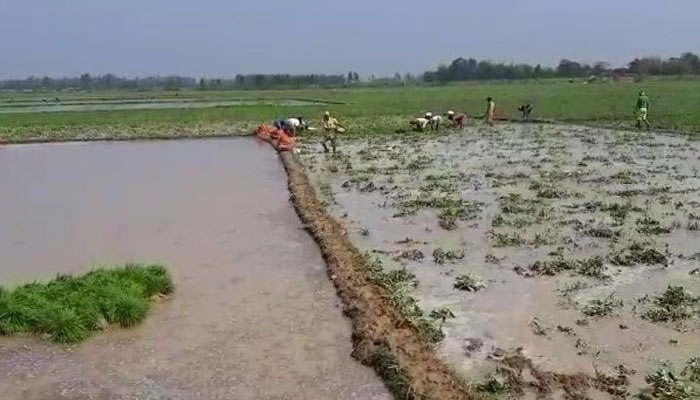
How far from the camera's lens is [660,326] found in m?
5.62

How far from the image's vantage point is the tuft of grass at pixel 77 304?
5945 mm

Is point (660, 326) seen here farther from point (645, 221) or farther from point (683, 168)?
point (683, 168)

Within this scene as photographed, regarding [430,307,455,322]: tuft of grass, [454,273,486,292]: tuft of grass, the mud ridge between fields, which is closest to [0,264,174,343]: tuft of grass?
the mud ridge between fields

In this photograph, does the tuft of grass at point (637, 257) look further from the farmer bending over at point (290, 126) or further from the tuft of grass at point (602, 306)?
the farmer bending over at point (290, 126)

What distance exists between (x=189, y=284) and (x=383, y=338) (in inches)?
106

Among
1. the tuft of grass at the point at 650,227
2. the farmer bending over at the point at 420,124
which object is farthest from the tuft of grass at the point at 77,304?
the farmer bending over at the point at 420,124

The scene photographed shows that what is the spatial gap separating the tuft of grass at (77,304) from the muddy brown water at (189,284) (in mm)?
154

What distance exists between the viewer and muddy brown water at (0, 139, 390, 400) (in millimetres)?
4922

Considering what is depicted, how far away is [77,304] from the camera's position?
6223 millimetres

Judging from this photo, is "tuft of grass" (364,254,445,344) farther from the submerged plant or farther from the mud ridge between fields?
the submerged plant

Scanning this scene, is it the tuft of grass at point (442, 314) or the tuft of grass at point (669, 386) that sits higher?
the tuft of grass at point (669, 386)

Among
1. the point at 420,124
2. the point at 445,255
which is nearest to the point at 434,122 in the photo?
the point at 420,124

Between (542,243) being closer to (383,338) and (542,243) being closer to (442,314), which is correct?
(442,314)

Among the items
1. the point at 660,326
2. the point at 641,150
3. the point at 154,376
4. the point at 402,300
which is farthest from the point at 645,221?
the point at 641,150
